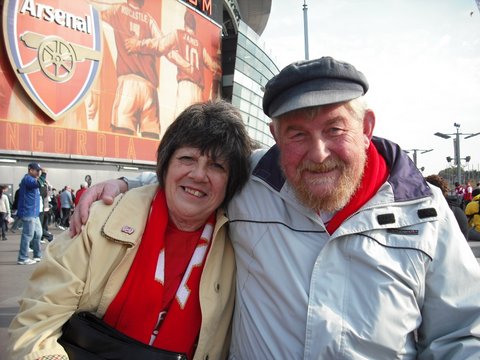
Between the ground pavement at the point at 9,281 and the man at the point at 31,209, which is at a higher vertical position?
the man at the point at 31,209

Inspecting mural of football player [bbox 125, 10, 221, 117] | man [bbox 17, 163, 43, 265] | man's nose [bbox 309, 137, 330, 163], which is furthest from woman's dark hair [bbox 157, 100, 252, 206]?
mural of football player [bbox 125, 10, 221, 117]

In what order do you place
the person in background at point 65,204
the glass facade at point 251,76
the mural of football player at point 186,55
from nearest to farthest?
1. the person in background at point 65,204
2. the mural of football player at point 186,55
3. the glass facade at point 251,76

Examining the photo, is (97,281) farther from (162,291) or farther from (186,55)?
(186,55)

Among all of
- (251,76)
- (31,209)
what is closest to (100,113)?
(31,209)

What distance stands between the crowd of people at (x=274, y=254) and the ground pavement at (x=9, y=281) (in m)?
1.74

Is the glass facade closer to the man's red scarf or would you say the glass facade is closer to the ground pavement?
the ground pavement

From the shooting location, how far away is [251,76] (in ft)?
98.0

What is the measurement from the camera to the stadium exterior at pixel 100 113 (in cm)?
1568

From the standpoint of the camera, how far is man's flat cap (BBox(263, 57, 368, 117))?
1.65 m

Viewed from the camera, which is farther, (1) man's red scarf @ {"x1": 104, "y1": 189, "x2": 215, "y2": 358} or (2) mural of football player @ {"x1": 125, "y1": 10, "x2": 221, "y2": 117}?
(2) mural of football player @ {"x1": 125, "y1": 10, "x2": 221, "y2": 117}

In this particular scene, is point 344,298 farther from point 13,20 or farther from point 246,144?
point 13,20

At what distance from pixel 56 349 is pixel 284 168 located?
1.31m

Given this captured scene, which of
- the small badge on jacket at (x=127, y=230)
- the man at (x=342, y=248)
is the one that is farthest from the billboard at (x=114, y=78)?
the man at (x=342, y=248)

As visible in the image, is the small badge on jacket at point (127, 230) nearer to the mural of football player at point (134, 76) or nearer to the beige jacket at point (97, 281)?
the beige jacket at point (97, 281)
